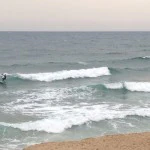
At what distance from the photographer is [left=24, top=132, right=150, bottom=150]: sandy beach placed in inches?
530

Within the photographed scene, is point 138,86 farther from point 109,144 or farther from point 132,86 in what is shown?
Result: point 109,144

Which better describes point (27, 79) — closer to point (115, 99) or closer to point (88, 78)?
point (88, 78)

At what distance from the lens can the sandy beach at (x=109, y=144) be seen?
13.5 metres

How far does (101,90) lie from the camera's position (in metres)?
28.7

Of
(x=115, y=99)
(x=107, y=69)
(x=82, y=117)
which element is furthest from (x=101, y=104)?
(x=107, y=69)

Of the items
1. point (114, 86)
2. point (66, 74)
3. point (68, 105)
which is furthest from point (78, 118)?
point (66, 74)

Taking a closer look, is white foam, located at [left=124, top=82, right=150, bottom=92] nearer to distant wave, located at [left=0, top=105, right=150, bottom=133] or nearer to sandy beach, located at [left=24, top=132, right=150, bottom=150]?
distant wave, located at [left=0, top=105, right=150, bottom=133]

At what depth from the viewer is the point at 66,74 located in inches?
1463

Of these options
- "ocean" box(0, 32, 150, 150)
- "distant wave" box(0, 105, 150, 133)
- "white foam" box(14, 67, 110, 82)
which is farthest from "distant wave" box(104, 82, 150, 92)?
"white foam" box(14, 67, 110, 82)

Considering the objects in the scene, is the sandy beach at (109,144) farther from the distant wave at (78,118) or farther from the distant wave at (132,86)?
the distant wave at (132,86)

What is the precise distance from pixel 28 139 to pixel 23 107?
5.88 m

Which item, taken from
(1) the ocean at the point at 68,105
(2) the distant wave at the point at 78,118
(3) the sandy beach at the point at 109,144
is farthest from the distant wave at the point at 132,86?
(3) the sandy beach at the point at 109,144

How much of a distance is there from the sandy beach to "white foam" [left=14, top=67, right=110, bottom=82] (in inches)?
813

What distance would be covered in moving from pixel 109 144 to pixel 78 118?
5.70 meters
